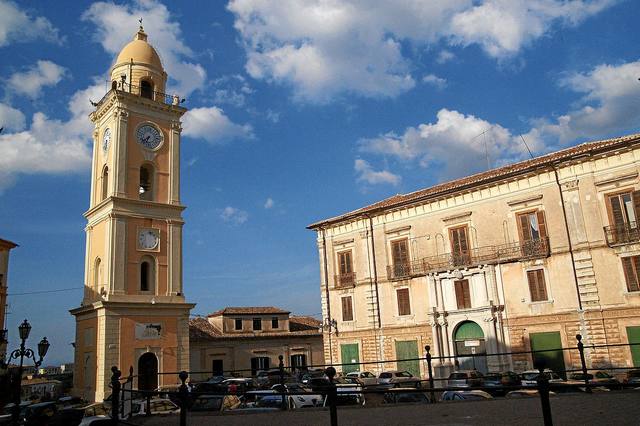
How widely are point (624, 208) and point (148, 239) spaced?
76.5 feet

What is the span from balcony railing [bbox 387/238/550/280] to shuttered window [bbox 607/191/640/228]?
3.01m

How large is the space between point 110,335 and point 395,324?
14.8 metres

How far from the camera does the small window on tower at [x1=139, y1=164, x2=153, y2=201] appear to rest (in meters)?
31.2

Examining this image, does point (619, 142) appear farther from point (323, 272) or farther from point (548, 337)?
point (323, 272)

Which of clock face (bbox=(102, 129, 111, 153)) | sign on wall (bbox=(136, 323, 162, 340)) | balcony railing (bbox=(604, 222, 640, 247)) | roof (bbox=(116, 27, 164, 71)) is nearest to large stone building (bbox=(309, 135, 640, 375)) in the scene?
balcony railing (bbox=(604, 222, 640, 247))

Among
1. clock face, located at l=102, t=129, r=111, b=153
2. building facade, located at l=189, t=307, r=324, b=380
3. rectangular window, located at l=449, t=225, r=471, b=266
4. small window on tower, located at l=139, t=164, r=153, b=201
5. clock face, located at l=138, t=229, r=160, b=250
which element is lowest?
building facade, located at l=189, t=307, r=324, b=380

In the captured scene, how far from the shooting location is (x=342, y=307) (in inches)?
1287

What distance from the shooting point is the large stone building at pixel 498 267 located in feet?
77.3

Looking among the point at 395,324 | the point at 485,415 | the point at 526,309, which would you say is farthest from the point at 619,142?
the point at 485,415

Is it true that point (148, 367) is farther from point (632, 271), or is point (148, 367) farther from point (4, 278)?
point (632, 271)

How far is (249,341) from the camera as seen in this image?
41.8m

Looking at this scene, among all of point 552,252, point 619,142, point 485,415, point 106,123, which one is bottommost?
point 485,415

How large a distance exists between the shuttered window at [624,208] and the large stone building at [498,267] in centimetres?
4

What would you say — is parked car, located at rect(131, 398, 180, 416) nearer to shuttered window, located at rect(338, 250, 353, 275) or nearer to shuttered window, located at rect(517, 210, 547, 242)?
shuttered window, located at rect(517, 210, 547, 242)
